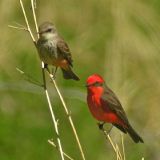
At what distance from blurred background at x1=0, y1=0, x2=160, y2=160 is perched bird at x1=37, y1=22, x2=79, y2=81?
1.73 meters

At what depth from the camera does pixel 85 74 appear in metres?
12.5

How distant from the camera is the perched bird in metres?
8.44

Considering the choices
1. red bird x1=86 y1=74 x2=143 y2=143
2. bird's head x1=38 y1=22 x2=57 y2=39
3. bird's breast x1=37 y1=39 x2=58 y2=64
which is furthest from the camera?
bird's head x1=38 y1=22 x2=57 y2=39

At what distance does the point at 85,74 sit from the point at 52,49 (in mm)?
3746

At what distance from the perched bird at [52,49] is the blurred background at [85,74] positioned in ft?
5.66

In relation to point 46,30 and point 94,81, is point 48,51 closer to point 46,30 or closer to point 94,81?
point 46,30

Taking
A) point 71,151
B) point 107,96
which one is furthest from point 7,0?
point 107,96

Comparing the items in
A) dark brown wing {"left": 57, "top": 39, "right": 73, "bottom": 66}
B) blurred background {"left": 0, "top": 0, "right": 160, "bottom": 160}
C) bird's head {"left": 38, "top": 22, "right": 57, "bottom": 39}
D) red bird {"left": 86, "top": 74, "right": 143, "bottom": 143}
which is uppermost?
bird's head {"left": 38, "top": 22, "right": 57, "bottom": 39}

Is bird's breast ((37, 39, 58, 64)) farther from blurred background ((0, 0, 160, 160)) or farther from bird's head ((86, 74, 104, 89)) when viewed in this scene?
blurred background ((0, 0, 160, 160))

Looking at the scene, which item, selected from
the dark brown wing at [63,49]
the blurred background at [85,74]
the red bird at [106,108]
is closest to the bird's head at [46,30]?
the dark brown wing at [63,49]

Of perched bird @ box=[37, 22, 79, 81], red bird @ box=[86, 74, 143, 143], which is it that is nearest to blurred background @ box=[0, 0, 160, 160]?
perched bird @ box=[37, 22, 79, 81]

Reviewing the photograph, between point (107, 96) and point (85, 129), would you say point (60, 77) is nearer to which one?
point (85, 129)

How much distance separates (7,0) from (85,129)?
2587 millimetres

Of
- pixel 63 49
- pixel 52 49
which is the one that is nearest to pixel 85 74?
pixel 63 49
